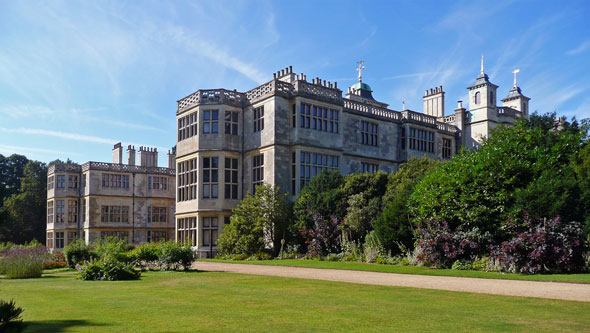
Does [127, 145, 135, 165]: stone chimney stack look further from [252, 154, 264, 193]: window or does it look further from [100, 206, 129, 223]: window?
[252, 154, 264, 193]: window

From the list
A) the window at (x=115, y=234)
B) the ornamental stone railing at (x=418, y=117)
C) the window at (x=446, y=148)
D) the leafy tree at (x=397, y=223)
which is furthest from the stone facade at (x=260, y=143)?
the window at (x=115, y=234)

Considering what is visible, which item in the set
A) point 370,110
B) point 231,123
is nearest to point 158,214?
point 231,123

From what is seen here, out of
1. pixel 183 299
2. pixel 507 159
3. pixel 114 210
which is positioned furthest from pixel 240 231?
pixel 114 210

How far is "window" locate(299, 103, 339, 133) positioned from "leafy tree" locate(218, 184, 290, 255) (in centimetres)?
443

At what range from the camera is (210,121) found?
29.8 meters

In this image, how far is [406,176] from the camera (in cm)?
2466

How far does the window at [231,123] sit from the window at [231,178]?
1554 millimetres

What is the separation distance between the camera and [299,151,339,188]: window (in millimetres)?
28812

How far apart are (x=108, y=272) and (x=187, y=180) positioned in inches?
651

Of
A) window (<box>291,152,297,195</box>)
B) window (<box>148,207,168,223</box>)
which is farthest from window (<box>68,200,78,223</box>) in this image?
window (<box>291,152,297,195</box>)

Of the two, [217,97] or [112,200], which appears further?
[112,200]

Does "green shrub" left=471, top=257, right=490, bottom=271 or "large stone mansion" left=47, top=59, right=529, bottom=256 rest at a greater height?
"large stone mansion" left=47, top=59, right=529, bottom=256

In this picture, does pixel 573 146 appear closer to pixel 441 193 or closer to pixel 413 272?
pixel 441 193

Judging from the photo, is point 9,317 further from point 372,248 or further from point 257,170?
point 257,170
